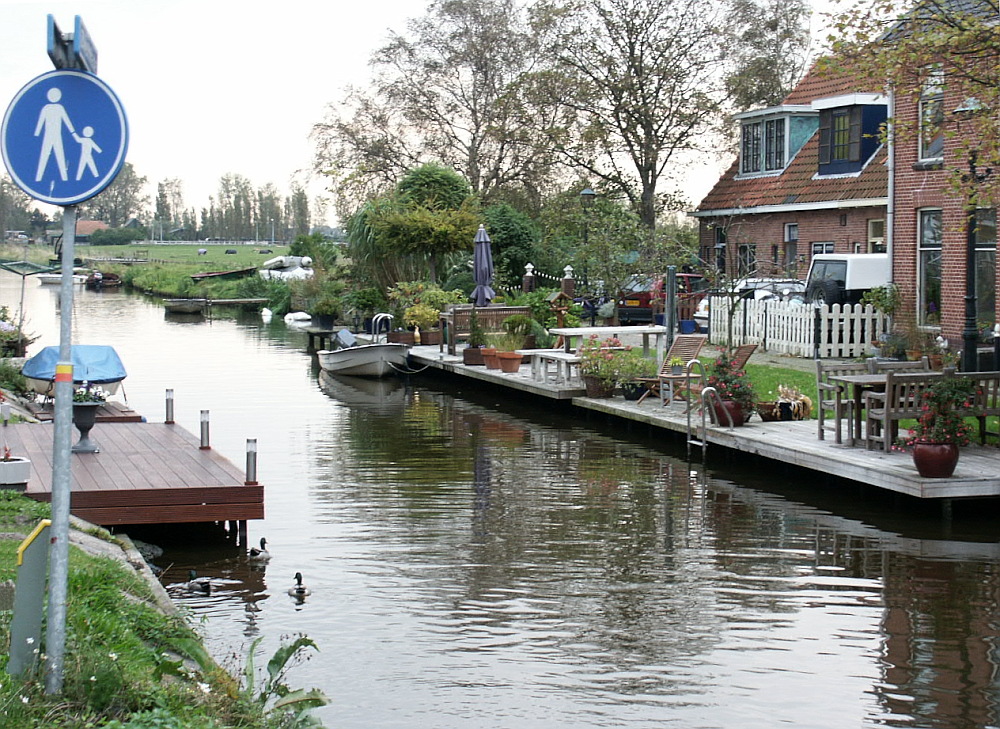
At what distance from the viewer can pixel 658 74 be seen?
142 ft

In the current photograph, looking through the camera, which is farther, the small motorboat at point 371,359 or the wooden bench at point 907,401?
the small motorboat at point 371,359

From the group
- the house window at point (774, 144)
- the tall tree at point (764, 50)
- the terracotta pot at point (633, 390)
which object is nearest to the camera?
the terracotta pot at point (633, 390)

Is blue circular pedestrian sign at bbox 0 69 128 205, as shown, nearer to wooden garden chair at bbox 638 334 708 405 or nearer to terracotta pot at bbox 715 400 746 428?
terracotta pot at bbox 715 400 746 428

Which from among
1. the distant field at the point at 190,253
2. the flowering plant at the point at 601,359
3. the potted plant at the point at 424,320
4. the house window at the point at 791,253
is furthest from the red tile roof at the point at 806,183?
the distant field at the point at 190,253

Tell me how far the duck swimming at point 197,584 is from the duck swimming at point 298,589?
69cm

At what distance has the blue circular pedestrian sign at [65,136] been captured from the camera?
5316 mm

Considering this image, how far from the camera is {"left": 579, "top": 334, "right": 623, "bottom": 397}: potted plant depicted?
20.6 m

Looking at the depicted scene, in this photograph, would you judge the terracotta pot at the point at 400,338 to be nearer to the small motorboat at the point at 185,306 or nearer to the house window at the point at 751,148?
the house window at the point at 751,148

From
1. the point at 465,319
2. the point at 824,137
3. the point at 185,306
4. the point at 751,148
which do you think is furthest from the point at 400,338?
the point at 185,306

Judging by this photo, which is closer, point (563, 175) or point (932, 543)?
point (932, 543)

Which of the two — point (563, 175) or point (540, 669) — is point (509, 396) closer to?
point (540, 669)

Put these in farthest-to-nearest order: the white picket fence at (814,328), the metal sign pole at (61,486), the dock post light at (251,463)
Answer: the white picket fence at (814,328) < the dock post light at (251,463) < the metal sign pole at (61,486)

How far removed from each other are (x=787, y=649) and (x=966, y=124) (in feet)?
49.9

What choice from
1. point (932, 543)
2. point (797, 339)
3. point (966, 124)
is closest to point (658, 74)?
point (797, 339)
